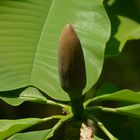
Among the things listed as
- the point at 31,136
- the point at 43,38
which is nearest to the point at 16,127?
the point at 31,136

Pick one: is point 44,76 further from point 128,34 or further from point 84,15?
point 128,34

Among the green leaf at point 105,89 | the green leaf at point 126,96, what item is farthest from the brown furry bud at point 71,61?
the green leaf at point 105,89

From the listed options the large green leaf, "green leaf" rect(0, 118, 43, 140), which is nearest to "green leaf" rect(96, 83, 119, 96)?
the large green leaf

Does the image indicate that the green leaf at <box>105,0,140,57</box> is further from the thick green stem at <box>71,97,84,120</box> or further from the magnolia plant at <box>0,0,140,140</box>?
the thick green stem at <box>71,97,84,120</box>

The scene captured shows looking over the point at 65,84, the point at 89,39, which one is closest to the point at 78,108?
the point at 65,84

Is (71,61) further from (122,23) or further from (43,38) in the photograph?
(122,23)
